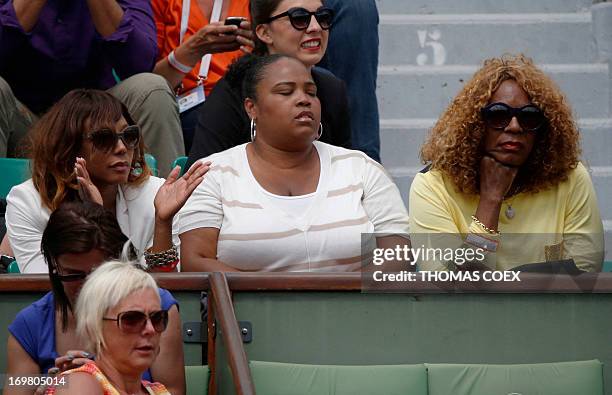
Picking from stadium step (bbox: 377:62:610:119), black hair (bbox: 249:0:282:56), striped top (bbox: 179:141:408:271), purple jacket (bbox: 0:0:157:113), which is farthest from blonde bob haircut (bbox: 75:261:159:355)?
stadium step (bbox: 377:62:610:119)

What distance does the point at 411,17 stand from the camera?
747 cm

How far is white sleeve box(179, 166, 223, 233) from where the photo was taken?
5.01 metres

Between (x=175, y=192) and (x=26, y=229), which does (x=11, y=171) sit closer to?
(x=26, y=229)

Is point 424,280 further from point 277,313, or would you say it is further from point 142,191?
point 142,191

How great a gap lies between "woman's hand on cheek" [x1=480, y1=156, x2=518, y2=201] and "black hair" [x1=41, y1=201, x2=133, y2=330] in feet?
4.74

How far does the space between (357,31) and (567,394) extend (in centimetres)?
244

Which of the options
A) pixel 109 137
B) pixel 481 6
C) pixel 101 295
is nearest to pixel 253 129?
pixel 109 137

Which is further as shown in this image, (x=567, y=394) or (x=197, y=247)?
(x=197, y=247)

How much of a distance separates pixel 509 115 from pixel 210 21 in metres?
2.05

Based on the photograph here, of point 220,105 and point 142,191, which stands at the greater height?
point 220,105

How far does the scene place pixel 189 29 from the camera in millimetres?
6711

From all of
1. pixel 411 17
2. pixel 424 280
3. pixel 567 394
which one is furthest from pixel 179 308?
pixel 411 17

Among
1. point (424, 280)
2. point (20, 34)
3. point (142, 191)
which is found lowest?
point (424, 280)

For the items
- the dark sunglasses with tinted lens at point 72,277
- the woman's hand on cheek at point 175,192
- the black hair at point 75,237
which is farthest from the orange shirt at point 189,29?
the dark sunglasses with tinted lens at point 72,277
